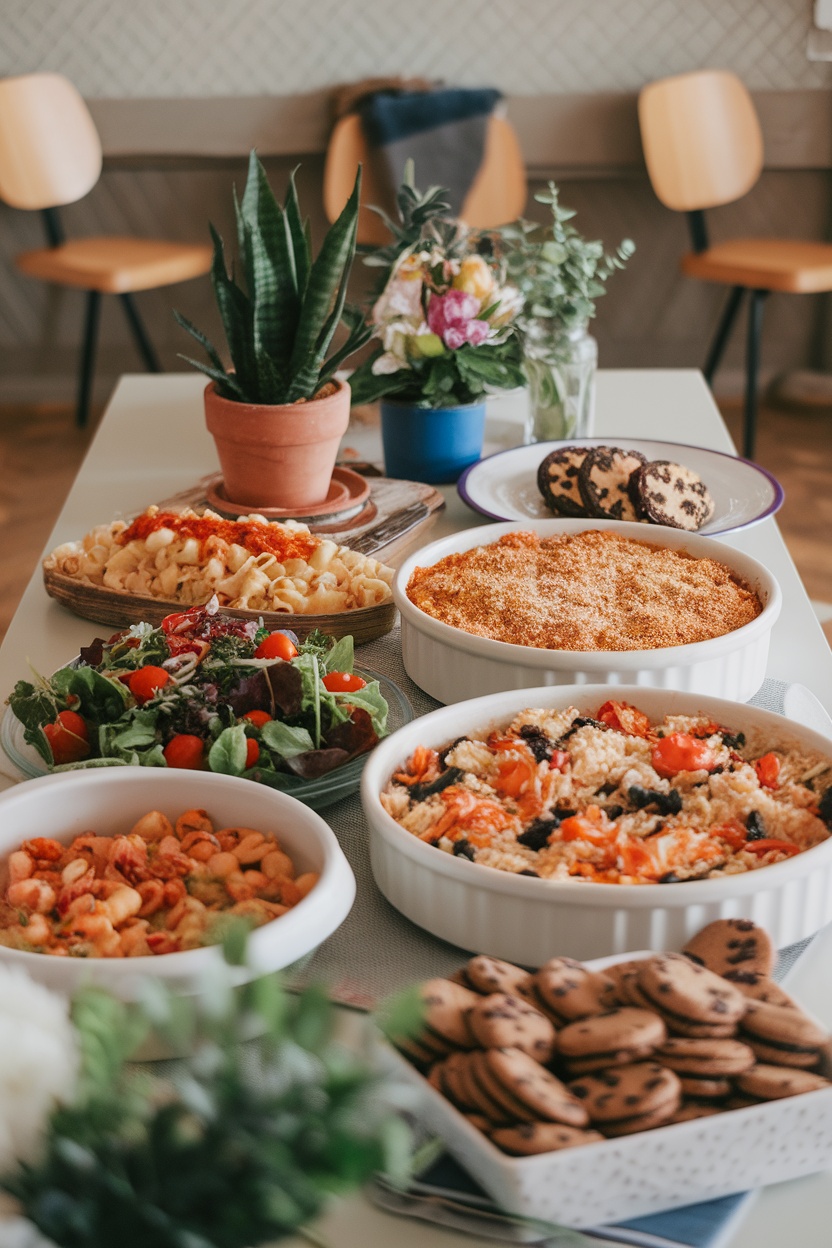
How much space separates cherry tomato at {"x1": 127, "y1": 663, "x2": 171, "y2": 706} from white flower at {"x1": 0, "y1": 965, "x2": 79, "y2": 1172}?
51 centimetres

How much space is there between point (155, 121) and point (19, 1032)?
4.14 metres

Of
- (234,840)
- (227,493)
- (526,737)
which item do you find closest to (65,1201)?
(234,840)

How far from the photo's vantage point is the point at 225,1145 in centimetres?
48

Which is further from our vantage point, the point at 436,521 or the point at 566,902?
the point at 436,521

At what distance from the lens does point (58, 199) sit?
Answer: 3945mm

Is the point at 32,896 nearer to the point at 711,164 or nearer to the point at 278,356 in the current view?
the point at 278,356

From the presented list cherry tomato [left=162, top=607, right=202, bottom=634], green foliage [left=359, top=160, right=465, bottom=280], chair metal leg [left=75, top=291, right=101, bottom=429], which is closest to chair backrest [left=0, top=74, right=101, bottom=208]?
chair metal leg [left=75, top=291, right=101, bottom=429]

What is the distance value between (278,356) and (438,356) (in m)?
0.23

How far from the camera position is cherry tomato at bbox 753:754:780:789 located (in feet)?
3.02

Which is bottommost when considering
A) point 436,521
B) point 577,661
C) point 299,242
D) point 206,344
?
point 436,521

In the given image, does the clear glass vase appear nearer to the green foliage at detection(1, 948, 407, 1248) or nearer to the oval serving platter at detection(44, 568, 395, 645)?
the oval serving platter at detection(44, 568, 395, 645)

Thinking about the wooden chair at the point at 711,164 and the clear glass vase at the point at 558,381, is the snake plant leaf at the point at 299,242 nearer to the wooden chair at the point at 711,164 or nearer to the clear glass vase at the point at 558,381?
the clear glass vase at the point at 558,381

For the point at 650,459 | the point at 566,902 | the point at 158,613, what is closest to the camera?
the point at 566,902

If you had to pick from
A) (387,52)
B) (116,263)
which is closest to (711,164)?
(387,52)
